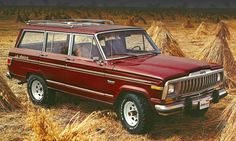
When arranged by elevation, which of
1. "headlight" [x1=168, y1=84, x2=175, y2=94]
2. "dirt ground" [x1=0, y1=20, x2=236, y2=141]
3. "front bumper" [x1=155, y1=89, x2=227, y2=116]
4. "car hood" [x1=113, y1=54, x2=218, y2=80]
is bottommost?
"dirt ground" [x1=0, y1=20, x2=236, y2=141]

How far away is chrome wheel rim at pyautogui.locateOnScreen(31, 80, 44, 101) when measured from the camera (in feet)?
30.1

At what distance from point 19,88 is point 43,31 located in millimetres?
2572

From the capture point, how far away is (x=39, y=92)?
9.23 meters

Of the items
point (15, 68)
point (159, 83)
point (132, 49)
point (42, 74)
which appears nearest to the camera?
point (159, 83)

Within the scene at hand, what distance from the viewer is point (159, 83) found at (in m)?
6.59

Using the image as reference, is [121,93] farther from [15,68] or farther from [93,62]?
[15,68]

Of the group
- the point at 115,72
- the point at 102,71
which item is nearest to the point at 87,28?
the point at 102,71

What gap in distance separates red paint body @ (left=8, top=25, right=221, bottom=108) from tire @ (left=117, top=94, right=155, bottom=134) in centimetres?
16

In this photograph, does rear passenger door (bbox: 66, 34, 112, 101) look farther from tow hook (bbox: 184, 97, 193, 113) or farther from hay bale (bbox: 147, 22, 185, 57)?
hay bale (bbox: 147, 22, 185, 57)

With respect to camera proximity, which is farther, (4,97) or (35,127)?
(4,97)

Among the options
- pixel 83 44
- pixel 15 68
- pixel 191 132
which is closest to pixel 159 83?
pixel 191 132

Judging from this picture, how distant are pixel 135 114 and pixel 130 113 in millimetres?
94

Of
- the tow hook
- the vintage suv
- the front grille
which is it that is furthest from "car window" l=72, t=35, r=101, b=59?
the tow hook

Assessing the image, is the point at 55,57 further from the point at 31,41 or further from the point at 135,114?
the point at 135,114
